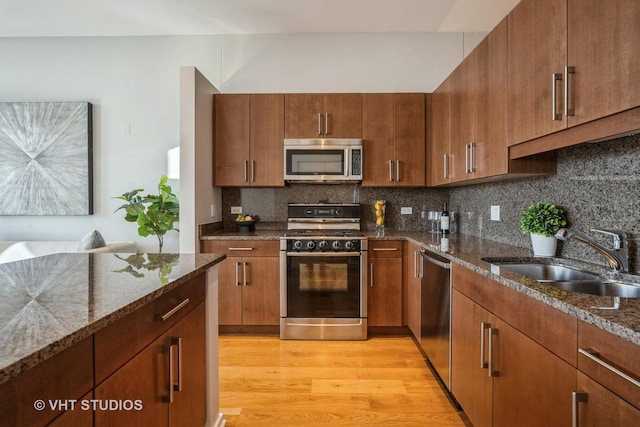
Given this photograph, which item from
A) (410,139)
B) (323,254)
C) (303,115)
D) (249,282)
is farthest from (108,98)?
(410,139)

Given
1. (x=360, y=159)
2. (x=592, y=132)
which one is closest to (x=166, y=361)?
(x=592, y=132)

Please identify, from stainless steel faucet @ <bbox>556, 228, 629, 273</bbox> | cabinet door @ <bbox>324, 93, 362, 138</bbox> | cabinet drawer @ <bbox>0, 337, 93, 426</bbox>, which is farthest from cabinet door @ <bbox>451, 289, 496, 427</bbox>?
cabinet door @ <bbox>324, 93, 362, 138</bbox>

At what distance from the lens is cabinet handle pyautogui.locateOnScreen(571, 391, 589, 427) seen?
966mm

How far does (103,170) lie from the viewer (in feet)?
12.8

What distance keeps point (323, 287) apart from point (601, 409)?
7.68 feet

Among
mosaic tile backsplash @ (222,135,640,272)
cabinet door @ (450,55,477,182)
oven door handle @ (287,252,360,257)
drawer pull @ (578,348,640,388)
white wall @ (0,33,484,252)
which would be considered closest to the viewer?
drawer pull @ (578,348,640,388)

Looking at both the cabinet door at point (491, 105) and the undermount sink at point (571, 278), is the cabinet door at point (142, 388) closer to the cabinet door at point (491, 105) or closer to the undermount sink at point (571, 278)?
the undermount sink at point (571, 278)

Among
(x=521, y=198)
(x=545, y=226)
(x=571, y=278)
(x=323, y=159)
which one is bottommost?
(x=571, y=278)

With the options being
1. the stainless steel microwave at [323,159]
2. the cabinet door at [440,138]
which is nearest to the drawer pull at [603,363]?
the cabinet door at [440,138]

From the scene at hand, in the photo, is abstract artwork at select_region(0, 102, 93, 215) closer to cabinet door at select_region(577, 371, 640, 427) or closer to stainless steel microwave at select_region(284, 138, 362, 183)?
stainless steel microwave at select_region(284, 138, 362, 183)

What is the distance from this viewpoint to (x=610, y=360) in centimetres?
89

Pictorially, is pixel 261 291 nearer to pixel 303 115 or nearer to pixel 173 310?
pixel 303 115

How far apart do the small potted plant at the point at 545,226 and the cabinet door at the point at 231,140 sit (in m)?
2.46

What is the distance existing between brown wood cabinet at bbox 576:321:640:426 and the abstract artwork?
4.38 meters
